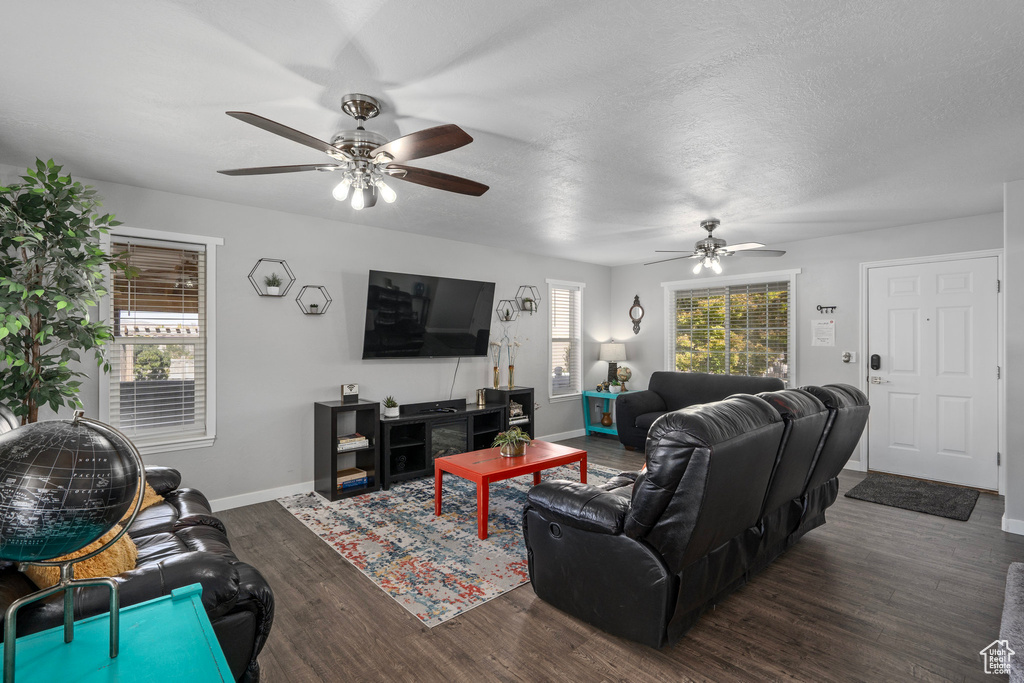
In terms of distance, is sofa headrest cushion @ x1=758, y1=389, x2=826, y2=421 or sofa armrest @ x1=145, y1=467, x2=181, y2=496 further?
sofa armrest @ x1=145, y1=467, x2=181, y2=496

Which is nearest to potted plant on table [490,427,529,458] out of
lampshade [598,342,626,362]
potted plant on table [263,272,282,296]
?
potted plant on table [263,272,282,296]

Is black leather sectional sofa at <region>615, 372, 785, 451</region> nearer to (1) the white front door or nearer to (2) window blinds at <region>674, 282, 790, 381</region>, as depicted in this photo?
(2) window blinds at <region>674, 282, 790, 381</region>

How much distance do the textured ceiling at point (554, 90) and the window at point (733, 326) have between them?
206 centimetres

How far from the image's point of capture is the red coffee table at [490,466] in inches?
134

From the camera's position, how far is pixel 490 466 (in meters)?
3.64

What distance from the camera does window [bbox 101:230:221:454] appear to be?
362cm

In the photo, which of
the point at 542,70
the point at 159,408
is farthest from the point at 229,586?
the point at 159,408

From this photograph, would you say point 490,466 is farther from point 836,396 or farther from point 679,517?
point 836,396

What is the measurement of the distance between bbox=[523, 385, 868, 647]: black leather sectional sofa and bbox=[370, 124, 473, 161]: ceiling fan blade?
133cm

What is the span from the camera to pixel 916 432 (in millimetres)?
4812

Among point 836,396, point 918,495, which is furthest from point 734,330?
point 836,396

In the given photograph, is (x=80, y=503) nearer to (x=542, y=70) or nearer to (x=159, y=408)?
(x=542, y=70)

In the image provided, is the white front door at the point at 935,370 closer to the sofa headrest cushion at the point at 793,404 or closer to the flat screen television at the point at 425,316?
the sofa headrest cushion at the point at 793,404

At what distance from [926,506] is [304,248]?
552 centimetres
